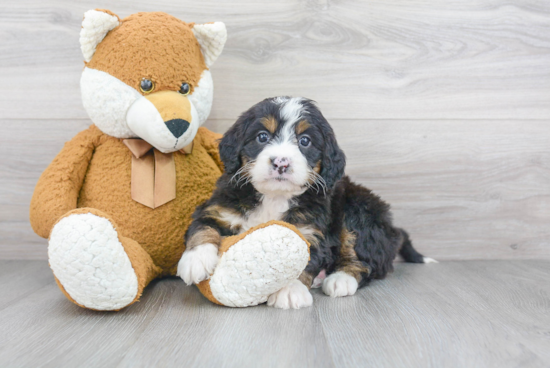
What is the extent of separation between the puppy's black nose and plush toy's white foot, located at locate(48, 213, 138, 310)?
0.56 meters

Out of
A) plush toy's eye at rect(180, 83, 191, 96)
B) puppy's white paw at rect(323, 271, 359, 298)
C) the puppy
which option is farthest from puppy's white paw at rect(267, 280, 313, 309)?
plush toy's eye at rect(180, 83, 191, 96)

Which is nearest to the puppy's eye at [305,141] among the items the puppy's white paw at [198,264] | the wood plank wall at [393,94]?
the puppy's white paw at [198,264]

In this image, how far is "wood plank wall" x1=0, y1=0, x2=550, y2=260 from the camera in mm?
2293

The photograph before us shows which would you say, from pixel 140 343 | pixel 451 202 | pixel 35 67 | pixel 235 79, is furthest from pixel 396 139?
pixel 35 67

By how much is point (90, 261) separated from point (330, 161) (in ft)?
2.93

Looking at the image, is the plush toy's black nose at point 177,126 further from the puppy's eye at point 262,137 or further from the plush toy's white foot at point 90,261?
the plush toy's white foot at point 90,261

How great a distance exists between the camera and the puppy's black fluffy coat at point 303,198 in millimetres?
→ 1644

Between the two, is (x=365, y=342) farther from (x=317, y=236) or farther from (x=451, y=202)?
(x=451, y=202)

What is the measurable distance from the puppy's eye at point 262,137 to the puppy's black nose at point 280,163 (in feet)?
0.48

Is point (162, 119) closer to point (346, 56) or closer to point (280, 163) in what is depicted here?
point (280, 163)

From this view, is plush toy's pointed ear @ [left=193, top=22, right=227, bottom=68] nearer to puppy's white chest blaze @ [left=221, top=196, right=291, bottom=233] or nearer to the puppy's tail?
puppy's white chest blaze @ [left=221, top=196, right=291, bottom=233]

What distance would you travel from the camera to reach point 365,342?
1.28m

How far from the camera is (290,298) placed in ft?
5.16

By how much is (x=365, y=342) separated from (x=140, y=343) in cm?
63
